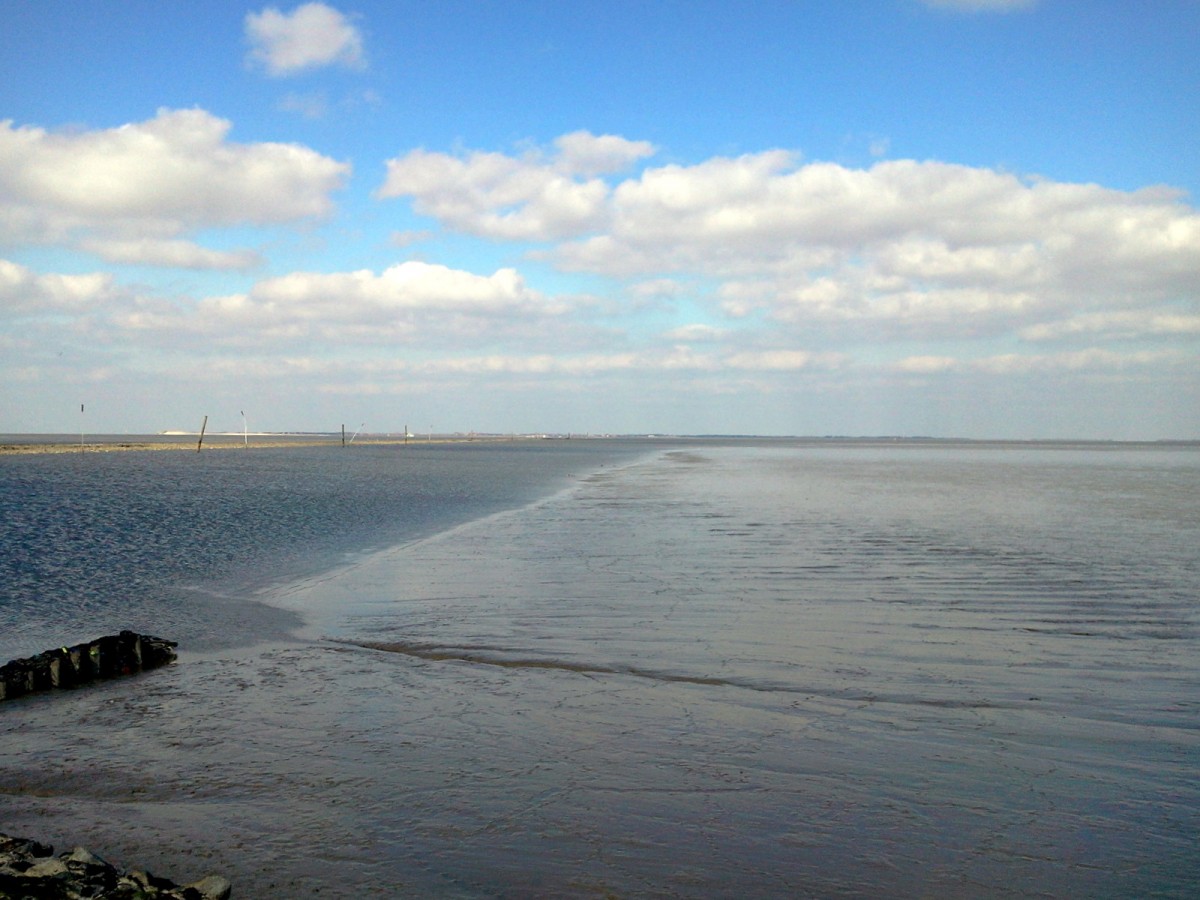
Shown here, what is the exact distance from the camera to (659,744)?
6.69 meters

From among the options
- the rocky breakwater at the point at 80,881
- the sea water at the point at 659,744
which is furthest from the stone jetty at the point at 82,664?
the rocky breakwater at the point at 80,881

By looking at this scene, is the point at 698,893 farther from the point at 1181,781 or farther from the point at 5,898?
the point at 1181,781

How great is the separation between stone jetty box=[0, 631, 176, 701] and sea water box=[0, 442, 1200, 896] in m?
0.30

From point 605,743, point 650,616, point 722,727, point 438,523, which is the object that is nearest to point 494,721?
point 605,743

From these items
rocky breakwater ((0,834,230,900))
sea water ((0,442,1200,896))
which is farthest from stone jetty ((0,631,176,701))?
rocky breakwater ((0,834,230,900))

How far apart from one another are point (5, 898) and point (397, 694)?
421 centimetres

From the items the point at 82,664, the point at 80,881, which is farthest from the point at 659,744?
the point at 82,664

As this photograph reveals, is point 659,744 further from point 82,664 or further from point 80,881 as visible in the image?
point 82,664

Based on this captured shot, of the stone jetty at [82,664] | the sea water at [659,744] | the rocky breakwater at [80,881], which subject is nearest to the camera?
the rocky breakwater at [80,881]

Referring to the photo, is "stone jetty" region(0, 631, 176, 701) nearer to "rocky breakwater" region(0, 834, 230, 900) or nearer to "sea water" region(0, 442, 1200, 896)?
"sea water" region(0, 442, 1200, 896)

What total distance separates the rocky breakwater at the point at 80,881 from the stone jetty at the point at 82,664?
411 cm

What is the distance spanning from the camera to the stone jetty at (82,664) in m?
8.06

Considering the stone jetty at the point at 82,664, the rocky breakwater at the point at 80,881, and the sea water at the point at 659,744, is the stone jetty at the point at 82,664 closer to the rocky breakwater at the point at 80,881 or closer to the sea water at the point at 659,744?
the sea water at the point at 659,744

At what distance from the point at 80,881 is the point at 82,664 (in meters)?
4.95
